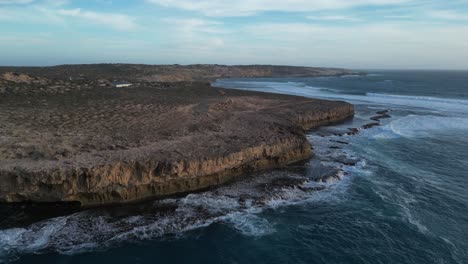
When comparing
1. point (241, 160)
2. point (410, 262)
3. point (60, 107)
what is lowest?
point (410, 262)

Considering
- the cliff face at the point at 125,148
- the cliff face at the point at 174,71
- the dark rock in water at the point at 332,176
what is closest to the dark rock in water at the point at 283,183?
the dark rock in water at the point at 332,176

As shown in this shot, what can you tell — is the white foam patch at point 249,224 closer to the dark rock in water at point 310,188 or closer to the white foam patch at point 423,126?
the dark rock in water at point 310,188

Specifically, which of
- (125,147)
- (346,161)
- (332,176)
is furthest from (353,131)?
(125,147)

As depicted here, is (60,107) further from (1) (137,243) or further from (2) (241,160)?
(1) (137,243)

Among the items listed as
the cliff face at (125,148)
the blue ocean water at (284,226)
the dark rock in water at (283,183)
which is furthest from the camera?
the dark rock in water at (283,183)

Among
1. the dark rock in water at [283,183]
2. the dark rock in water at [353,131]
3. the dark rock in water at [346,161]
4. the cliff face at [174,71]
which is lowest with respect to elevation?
the dark rock in water at [283,183]

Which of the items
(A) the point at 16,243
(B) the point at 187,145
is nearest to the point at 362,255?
(B) the point at 187,145
